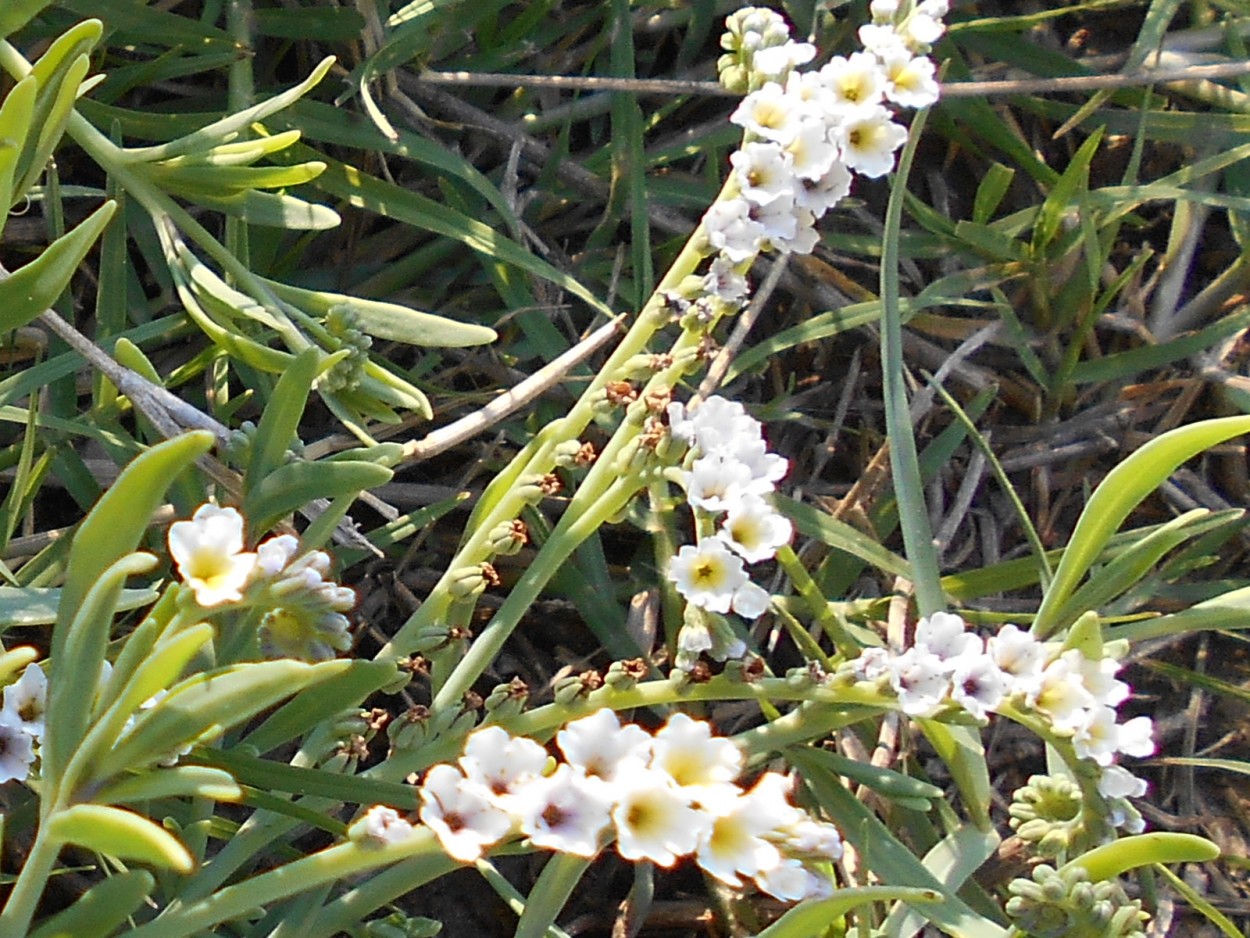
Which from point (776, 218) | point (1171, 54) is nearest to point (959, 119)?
point (1171, 54)

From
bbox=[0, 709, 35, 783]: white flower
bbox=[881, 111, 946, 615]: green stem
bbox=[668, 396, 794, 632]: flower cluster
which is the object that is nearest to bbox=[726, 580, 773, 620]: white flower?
bbox=[668, 396, 794, 632]: flower cluster

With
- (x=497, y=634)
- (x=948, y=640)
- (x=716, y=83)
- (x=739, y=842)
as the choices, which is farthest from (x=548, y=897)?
(x=716, y=83)

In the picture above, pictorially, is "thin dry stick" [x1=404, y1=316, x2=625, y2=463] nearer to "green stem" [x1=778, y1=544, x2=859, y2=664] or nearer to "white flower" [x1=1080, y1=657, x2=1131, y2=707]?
"green stem" [x1=778, y1=544, x2=859, y2=664]

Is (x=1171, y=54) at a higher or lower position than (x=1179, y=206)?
higher

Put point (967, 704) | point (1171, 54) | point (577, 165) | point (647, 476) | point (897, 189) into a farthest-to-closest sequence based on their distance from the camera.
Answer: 1. point (1171, 54)
2. point (577, 165)
3. point (897, 189)
4. point (647, 476)
5. point (967, 704)

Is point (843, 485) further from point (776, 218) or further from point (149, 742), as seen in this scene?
point (149, 742)

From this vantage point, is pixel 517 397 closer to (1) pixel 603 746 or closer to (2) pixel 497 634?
(2) pixel 497 634

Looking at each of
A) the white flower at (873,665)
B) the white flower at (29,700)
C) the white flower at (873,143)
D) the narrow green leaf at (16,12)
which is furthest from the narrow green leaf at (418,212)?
the white flower at (29,700)
